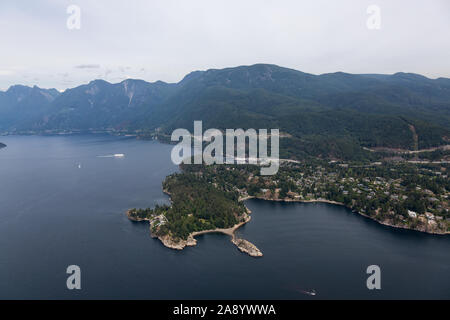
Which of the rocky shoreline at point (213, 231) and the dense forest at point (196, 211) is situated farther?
the dense forest at point (196, 211)

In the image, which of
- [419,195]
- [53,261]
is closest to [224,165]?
[419,195]

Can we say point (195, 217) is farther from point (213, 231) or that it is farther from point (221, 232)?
point (221, 232)

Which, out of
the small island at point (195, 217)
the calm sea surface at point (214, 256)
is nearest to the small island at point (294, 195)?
the small island at point (195, 217)

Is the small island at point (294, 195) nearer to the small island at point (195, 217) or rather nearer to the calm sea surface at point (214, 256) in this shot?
the small island at point (195, 217)

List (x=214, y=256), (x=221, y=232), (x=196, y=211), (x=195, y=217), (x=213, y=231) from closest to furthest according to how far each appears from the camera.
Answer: (x=214, y=256)
(x=221, y=232)
(x=213, y=231)
(x=195, y=217)
(x=196, y=211)

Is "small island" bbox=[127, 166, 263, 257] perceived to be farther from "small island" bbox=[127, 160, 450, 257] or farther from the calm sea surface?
the calm sea surface

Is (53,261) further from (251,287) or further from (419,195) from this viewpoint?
(419,195)

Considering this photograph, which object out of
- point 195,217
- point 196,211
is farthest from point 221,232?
point 196,211

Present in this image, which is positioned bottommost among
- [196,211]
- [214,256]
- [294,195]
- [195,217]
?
[214,256]
